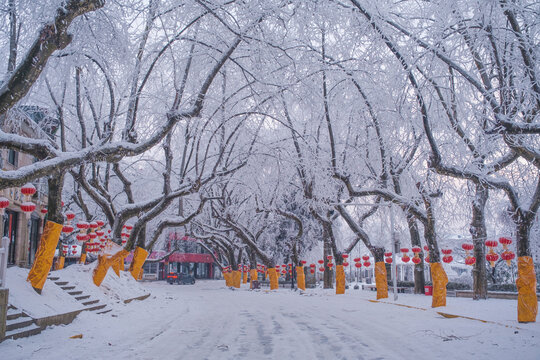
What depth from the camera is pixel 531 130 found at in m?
7.51

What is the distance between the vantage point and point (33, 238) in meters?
28.4

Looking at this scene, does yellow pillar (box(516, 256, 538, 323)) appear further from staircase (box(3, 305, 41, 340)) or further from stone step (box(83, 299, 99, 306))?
stone step (box(83, 299, 99, 306))

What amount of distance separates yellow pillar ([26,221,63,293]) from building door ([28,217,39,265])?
19279mm

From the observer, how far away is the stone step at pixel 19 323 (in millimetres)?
7578

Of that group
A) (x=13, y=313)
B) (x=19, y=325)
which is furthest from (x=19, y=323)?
(x=13, y=313)

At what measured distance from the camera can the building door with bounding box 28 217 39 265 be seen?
90.0 feet

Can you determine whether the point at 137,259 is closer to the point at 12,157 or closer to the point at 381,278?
the point at 12,157

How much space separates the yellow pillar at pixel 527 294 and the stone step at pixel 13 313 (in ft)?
35.6

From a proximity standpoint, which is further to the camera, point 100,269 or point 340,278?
point 340,278

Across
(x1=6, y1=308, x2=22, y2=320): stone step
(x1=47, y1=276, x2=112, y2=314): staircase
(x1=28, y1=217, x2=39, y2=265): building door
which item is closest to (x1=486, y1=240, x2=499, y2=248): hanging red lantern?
(x1=47, y1=276, x2=112, y2=314): staircase

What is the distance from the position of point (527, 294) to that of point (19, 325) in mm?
10834

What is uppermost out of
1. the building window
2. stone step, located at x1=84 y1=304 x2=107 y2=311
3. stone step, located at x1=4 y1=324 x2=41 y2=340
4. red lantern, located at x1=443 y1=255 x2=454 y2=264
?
the building window

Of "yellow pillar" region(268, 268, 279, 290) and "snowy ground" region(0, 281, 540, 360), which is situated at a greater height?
"snowy ground" region(0, 281, 540, 360)

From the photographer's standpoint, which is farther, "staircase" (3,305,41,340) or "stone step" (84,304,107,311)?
"stone step" (84,304,107,311)
